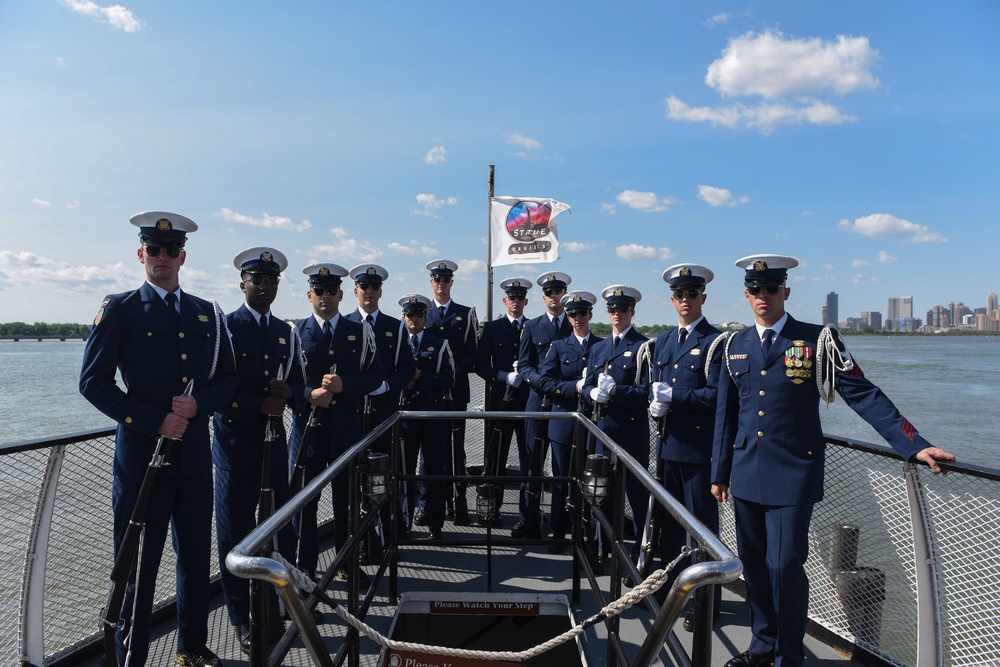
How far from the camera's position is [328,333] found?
14.0 ft

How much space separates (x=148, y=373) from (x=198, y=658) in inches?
54.1

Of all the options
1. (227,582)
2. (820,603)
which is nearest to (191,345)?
(227,582)

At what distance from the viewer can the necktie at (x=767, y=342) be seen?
121 inches

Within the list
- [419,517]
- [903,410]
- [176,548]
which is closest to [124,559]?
[176,548]

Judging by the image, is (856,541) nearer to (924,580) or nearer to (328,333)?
(924,580)

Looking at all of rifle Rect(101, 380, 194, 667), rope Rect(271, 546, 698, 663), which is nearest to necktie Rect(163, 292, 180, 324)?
rifle Rect(101, 380, 194, 667)

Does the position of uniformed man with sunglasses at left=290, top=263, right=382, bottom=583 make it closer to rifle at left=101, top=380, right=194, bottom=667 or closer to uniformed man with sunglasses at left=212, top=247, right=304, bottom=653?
uniformed man with sunglasses at left=212, top=247, right=304, bottom=653

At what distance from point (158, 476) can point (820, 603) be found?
3.46m

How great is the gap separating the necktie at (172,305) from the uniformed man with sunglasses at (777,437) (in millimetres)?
2737

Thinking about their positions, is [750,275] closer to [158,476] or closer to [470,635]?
[470,635]

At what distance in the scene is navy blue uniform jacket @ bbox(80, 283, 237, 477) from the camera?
2734 millimetres

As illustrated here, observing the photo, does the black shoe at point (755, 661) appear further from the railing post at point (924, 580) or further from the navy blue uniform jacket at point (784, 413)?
the navy blue uniform jacket at point (784, 413)

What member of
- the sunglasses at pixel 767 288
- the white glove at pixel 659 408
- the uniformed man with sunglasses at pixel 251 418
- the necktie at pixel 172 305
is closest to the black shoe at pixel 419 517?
the uniformed man with sunglasses at pixel 251 418

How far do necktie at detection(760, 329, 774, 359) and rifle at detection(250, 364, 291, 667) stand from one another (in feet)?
7.68
